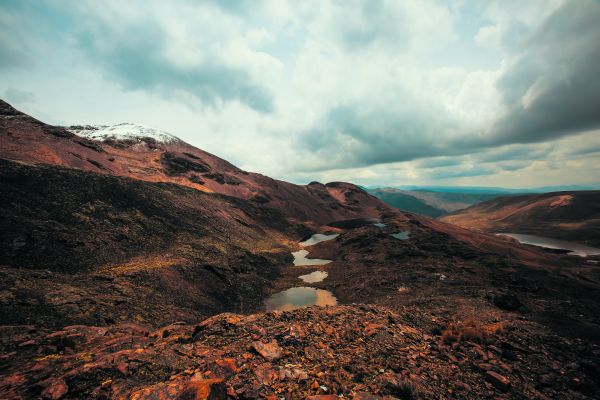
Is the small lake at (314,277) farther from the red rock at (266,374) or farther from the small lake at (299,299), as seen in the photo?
the red rock at (266,374)

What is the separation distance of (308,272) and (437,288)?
2525 centimetres

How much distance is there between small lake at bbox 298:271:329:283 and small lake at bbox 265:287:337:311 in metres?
5.16

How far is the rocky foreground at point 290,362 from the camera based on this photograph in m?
9.43

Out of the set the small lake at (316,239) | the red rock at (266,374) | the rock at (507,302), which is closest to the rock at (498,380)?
the red rock at (266,374)

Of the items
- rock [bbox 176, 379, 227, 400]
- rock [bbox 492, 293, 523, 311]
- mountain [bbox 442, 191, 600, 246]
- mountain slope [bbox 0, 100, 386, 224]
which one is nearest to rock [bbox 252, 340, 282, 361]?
rock [bbox 176, 379, 227, 400]

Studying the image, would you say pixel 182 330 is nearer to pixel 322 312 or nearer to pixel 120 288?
pixel 322 312

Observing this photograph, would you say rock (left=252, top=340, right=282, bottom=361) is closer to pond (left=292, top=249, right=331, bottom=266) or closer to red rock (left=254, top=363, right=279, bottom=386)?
red rock (left=254, top=363, right=279, bottom=386)

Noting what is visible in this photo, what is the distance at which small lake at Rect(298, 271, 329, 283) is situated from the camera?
1897 inches

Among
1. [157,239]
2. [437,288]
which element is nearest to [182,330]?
[157,239]

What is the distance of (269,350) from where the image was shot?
1216 centimetres

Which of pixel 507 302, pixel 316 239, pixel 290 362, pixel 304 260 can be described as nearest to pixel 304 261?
pixel 304 260

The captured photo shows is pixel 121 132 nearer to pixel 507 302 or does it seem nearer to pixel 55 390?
pixel 55 390

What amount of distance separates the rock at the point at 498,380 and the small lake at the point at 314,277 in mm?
36439

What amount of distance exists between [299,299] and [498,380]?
28.5 meters
